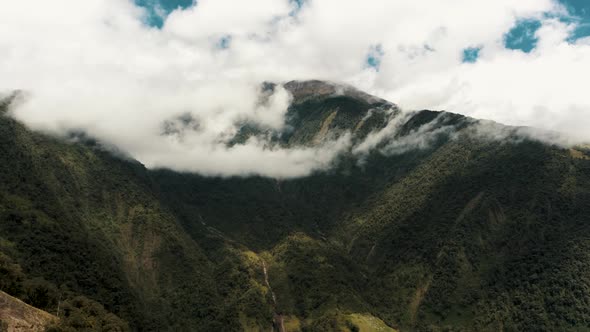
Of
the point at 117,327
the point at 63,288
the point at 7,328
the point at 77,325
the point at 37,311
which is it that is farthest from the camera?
the point at 63,288

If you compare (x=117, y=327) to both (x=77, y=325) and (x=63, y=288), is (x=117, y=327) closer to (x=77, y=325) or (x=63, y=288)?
(x=77, y=325)

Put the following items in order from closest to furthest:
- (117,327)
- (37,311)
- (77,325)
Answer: (37,311) → (77,325) → (117,327)

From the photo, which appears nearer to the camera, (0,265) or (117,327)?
(0,265)

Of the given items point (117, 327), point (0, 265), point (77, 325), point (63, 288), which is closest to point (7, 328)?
point (77, 325)

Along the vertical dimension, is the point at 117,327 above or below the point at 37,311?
below

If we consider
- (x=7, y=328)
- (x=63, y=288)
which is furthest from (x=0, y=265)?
(x=63, y=288)

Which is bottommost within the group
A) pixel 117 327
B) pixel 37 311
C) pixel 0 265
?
pixel 117 327

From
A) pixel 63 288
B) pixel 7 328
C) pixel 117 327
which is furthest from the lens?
pixel 63 288

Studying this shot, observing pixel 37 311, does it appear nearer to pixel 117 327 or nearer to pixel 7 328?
pixel 7 328

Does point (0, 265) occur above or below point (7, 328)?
above
